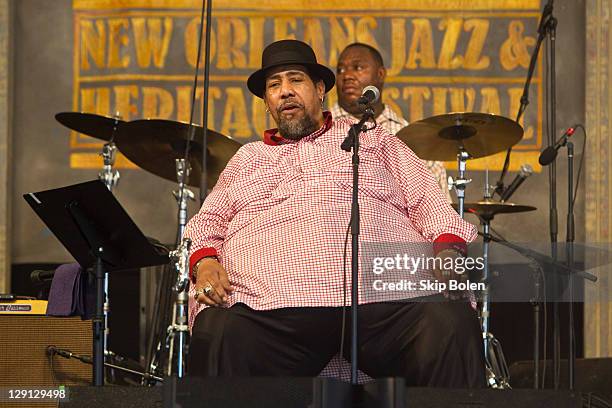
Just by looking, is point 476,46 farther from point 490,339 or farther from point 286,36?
point 490,339

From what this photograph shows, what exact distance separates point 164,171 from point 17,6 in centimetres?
243

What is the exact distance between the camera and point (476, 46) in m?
7.20

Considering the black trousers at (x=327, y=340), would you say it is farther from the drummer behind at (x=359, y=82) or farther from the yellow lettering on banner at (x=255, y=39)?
the yellow lettering on banner at (x=255, y=39)

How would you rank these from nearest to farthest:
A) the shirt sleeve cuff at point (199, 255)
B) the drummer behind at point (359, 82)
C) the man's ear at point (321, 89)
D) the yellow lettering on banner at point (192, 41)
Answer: the shirt sleeve cuff at point (199, 255) → the man's ear at point (321, 89) → the drummer behind at point (359, 82) → the yellow lettering on banner at point (192, 41)

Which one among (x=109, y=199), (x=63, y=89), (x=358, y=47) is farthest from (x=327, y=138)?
(x=63, y=89)

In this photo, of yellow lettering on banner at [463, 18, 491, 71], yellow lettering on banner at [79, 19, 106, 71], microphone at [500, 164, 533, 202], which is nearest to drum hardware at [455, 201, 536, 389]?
microphone at [500, 164, 533, 202]

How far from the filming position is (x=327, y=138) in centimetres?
411

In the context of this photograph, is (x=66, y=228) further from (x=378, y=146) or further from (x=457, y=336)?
(x=457, y=336)

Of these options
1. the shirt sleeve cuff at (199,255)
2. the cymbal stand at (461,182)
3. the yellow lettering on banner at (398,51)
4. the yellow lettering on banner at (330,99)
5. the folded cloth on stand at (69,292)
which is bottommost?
the folded cloth on stand at (69,292)

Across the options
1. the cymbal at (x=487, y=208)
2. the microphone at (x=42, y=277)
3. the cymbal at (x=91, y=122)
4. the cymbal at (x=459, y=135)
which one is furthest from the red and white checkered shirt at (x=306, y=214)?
the cymbal at (x=91, y=122)

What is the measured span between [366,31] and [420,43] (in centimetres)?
36

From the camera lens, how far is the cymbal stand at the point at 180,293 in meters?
4.48

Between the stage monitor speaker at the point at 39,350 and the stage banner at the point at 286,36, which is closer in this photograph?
the stage monitor speaker at the point at 39,350

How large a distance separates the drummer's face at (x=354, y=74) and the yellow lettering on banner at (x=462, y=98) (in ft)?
3.80
